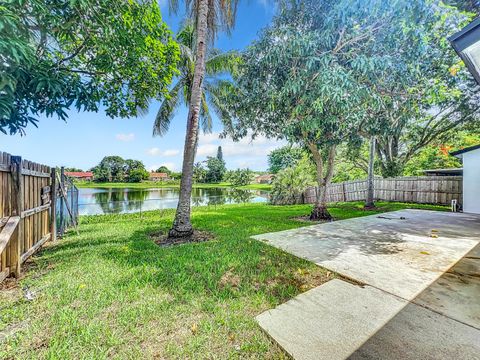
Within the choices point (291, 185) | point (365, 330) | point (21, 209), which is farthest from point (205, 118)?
point (365, 330)

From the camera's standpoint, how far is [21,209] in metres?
3.04

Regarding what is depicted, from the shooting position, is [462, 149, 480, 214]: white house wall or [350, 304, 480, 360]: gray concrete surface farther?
[462, 149, 480, 214]: white house wall

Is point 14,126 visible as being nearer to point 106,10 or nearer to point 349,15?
point 106,10

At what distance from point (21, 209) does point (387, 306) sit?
4.87 m

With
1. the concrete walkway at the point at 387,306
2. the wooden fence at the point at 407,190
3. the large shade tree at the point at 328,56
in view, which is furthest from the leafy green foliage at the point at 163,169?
the concrete walkway at the point at 387,306

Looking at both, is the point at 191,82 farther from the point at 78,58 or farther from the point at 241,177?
the point at 241,177

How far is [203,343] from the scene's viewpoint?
173 centimetres

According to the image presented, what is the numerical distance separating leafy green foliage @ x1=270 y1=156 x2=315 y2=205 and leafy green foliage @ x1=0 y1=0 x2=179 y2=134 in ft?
40.4

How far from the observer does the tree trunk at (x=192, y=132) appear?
478cm

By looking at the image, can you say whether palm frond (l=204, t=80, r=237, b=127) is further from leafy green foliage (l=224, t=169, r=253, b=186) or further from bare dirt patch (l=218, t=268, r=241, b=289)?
leafy green foliage (l=224, t=169, r=253, b=186)

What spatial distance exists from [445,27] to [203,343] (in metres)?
7.07

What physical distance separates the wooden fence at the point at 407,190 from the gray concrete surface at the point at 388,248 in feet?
17.7

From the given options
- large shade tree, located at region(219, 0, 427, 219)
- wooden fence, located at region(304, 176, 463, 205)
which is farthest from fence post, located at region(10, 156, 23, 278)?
wooden fence, located at region(304, 176, 463, 205)

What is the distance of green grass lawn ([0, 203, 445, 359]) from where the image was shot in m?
1.69
